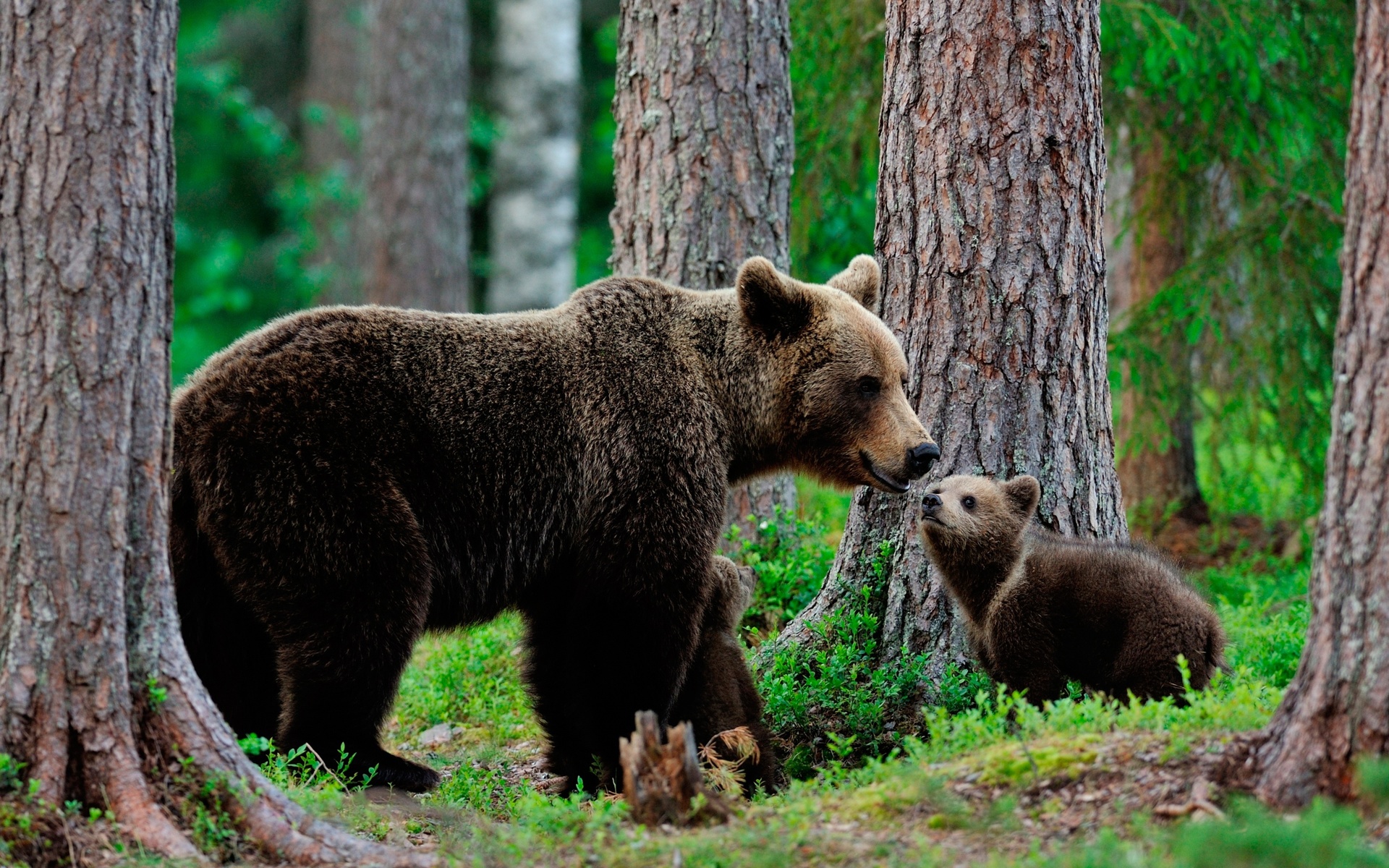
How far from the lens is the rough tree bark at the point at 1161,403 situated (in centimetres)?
1057

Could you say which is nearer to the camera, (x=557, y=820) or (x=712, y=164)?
(x=557, y=820)

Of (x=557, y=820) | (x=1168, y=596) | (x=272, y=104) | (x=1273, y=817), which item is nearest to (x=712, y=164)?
(x=1168, y=596)

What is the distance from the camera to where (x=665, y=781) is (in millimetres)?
4219

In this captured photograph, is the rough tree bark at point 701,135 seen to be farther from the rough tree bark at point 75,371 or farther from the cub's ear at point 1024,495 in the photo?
the rough tree bark at point 75,371

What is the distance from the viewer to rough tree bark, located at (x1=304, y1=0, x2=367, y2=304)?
2175cm

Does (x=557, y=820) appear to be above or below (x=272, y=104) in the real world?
below

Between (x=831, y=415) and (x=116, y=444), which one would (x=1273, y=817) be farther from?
(x=116, y=444)

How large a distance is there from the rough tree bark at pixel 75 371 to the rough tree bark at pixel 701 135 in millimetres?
4514

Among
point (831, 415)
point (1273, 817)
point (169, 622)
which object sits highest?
point (831, 415)

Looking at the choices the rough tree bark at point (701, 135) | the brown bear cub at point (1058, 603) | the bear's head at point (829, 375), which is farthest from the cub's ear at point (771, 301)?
the rough tree bark at point (701, 135)

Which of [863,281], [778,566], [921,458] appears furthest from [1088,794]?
[778,566]

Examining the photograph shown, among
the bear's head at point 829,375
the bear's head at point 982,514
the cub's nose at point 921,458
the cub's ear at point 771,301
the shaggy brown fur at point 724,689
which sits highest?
the cub's ear at point 771,301

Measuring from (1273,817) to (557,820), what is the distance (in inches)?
86.6

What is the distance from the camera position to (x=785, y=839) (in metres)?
3.95
